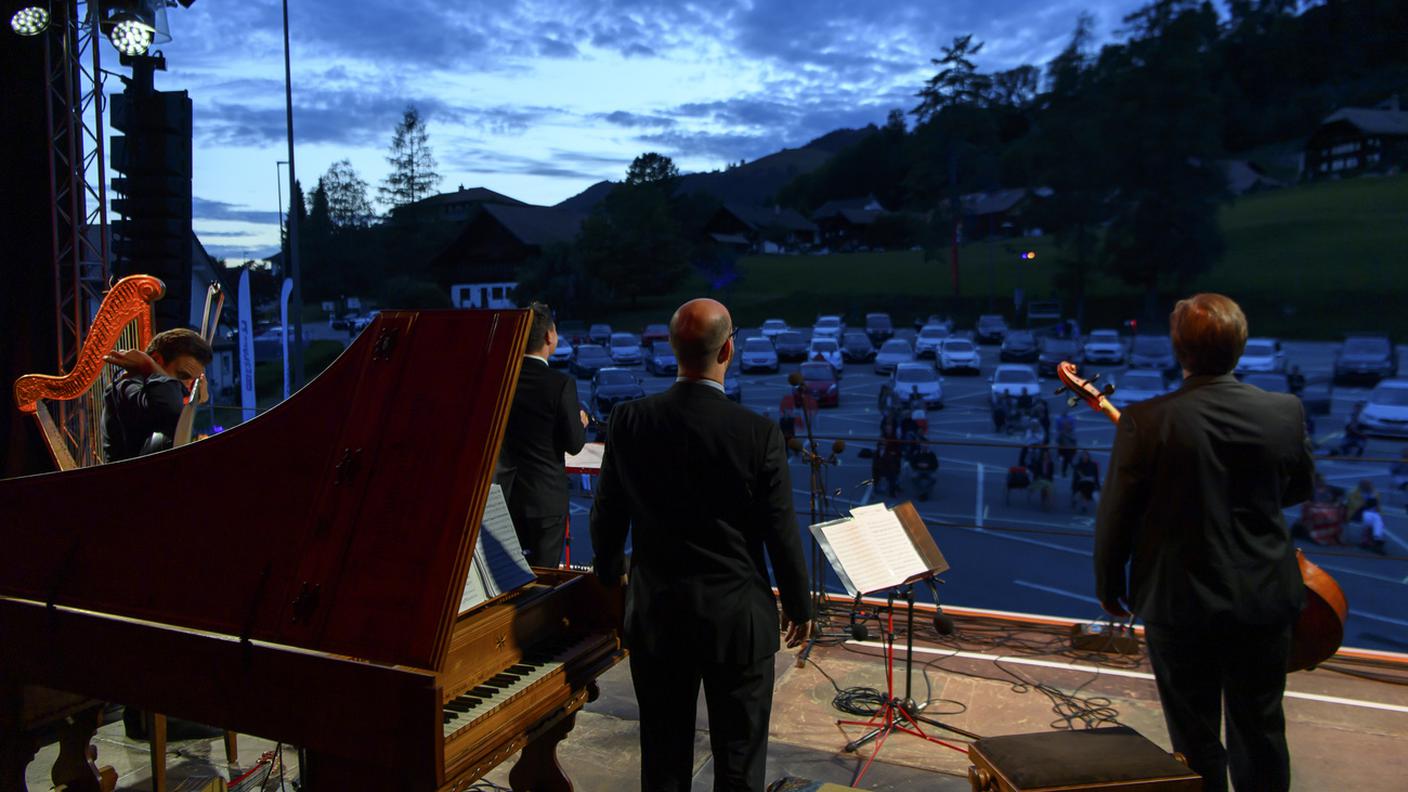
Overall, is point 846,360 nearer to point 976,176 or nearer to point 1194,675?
point 976,176

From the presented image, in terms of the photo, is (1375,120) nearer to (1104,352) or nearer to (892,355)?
(1104,352)

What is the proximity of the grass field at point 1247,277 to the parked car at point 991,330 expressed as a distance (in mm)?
5318

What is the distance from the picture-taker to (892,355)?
3406 centimetres

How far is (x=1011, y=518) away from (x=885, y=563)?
13.5 meters

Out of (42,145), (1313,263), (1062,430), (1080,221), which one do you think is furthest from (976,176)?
(42,145)

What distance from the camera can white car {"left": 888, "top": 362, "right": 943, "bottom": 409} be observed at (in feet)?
83.7

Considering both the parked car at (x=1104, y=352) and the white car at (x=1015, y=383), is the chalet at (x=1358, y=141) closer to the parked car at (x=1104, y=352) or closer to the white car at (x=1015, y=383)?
the parked car at (x=1104, y=352)

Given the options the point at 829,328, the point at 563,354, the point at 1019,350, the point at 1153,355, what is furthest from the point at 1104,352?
the point at 563,354

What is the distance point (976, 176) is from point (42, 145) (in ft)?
171

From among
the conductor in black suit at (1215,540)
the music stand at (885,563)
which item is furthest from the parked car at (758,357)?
the conductor in black suit at (1215,540)

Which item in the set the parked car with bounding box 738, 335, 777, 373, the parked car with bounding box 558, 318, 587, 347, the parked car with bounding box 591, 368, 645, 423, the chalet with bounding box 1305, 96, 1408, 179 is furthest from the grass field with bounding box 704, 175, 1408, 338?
the parked car with bounding box 591, 368, 645, 423

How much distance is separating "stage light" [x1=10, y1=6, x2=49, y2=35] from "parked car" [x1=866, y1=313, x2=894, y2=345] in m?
35.7

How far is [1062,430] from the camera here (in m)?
19.3

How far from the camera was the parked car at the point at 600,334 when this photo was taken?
3662 centimetres
